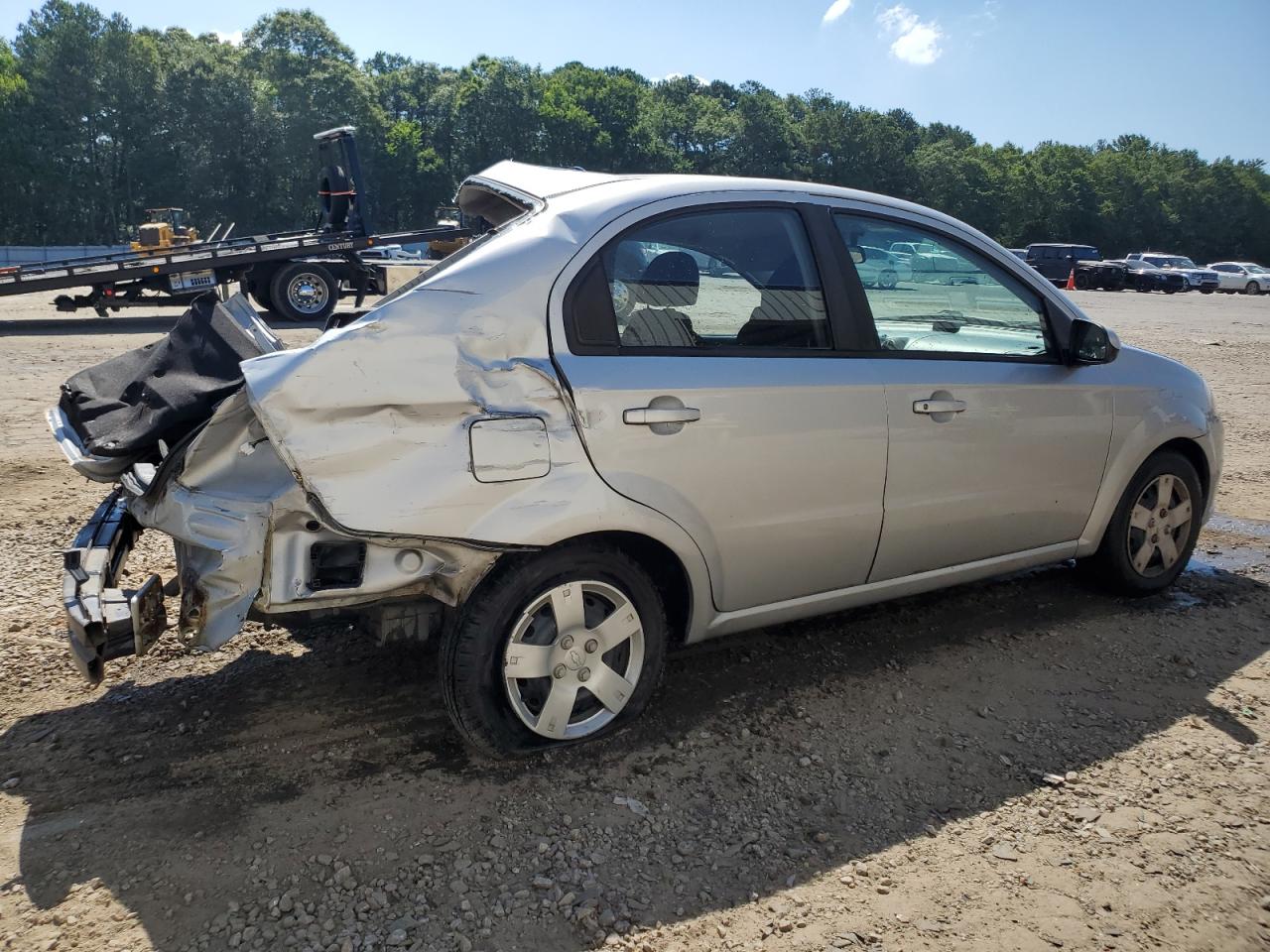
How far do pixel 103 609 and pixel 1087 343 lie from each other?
3846 millimetres

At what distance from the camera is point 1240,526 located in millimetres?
5953

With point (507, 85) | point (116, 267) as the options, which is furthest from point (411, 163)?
point (116, 267)

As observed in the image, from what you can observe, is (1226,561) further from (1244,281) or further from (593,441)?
(1244,281)

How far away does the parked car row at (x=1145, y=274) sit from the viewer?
42.5m

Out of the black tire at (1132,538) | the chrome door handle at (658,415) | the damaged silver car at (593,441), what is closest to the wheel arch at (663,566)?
the damaged silver car at (593,441)

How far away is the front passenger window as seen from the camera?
3.69 metres

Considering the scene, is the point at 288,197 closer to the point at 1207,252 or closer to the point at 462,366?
the point at 462,366

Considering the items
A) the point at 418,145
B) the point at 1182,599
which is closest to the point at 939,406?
the point at 1182,599

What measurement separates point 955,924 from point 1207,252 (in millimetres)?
98083

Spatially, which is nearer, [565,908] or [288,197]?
[565,908]

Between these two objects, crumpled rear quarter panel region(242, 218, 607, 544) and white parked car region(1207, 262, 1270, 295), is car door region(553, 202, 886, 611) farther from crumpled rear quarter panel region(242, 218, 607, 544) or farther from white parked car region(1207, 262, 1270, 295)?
white parked car region(1207, 262, 1270, 295)

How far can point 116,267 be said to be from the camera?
14.0 m

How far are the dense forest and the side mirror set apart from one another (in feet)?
222

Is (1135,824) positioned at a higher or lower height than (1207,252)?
lower
